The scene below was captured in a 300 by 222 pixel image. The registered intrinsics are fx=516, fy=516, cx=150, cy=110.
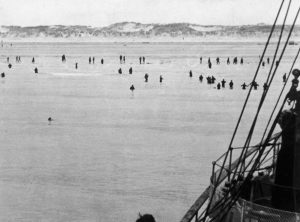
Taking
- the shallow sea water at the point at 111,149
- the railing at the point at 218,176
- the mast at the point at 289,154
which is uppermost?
the mast at the point at 289,154

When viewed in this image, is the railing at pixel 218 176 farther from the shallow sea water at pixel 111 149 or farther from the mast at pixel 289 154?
the shallow sea water at pixel 111 149

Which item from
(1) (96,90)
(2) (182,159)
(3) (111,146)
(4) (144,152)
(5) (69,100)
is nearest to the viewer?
(2) (182,159)

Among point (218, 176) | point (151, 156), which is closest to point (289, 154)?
point (218, 176)

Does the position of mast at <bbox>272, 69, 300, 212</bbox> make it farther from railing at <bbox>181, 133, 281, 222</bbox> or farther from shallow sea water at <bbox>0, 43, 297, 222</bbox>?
shallow sea water at <bbox>0, 43, 297, 222</bbox>

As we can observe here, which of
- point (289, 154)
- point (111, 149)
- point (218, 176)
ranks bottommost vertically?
point (111, 149)

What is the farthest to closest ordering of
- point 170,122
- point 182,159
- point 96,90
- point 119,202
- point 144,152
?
point 96,90 → point 170,122 → point 144,152 → point 182,159 → point 119,202

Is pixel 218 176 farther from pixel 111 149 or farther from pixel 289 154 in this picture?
pixel 111 149

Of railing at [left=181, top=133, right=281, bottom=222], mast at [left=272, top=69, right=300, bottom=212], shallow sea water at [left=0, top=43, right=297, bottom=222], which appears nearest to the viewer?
mast at [left=272, top=69, right=300, bottom=212]

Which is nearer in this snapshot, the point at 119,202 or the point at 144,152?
the point at 119,202

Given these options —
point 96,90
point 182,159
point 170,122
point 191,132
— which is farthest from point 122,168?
point 96,90

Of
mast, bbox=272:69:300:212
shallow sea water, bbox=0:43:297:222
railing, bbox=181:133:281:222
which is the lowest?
shallow sea water, bbox=0:43:297:222

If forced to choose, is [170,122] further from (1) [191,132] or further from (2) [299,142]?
(2) [299,142]
